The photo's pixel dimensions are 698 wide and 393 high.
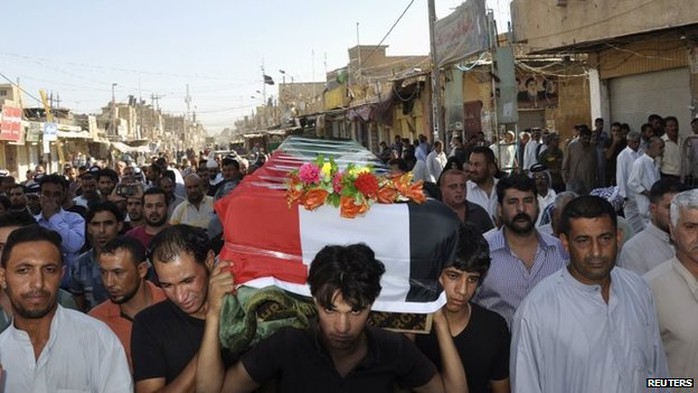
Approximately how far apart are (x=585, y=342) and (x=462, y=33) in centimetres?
1087

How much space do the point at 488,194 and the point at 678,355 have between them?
11.5 feet

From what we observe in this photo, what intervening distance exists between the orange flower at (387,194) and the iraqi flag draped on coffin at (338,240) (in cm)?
3

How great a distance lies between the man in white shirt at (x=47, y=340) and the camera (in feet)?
8.48

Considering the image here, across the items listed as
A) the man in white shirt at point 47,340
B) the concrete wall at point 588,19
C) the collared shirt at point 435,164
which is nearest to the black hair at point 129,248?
the man in white shirt at point 47,340

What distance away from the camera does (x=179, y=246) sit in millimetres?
2938

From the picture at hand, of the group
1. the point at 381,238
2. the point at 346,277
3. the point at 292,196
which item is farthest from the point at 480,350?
the point at 292,196

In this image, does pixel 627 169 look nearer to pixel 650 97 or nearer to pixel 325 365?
pixel 650 97

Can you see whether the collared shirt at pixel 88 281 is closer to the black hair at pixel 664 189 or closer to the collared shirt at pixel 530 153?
the black hair at pixel 664 189

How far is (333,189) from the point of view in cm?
304

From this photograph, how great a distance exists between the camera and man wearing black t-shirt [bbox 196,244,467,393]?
7.89 ft

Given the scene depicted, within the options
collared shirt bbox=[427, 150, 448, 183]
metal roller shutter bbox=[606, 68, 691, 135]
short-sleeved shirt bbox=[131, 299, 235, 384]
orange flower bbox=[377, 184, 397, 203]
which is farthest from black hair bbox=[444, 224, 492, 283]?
metal roller shutter bbox=[606, 68, 691, 135]

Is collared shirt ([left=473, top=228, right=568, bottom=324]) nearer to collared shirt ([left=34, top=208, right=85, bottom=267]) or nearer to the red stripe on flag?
the red stripe on flag

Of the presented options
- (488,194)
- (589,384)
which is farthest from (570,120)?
(589,384)

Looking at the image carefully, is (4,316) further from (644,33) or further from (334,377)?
(644,33)
